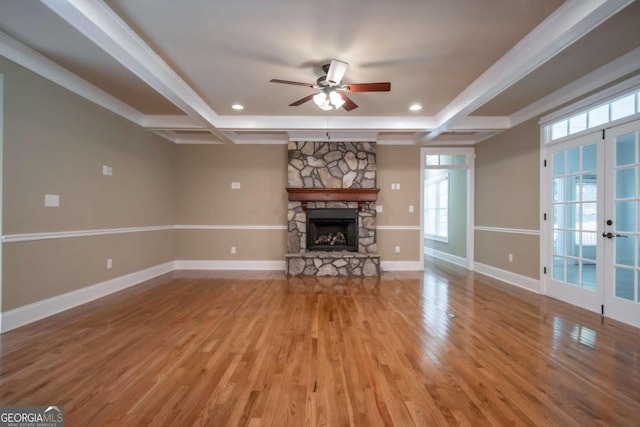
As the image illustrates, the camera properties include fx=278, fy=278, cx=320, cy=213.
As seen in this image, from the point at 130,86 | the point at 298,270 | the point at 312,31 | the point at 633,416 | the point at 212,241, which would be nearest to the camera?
the point at 633,416

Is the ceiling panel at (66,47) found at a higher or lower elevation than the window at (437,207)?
A: higher

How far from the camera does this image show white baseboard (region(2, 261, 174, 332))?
8.58 ft

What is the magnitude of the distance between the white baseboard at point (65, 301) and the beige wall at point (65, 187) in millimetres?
73

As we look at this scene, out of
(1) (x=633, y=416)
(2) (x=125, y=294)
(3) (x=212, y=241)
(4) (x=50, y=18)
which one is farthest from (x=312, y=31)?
(3) (x=212, y=241)

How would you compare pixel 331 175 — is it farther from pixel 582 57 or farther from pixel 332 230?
pixel 582 57

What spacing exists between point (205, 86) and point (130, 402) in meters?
3.32

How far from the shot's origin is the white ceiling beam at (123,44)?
2.03 meters

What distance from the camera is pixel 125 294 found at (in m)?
3.78

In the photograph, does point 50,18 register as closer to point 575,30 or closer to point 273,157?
point 273,157

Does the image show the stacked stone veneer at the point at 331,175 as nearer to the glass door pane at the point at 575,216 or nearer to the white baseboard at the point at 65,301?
the white baseboard at the point at 65,301

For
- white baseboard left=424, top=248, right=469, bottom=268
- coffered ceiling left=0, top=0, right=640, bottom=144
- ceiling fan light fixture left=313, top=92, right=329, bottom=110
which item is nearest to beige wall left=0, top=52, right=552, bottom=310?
coffered ceiling left=0, top=0, right=640, bottom=144

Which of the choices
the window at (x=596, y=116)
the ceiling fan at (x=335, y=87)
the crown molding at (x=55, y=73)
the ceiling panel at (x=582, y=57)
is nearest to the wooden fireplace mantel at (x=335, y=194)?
the ceiling fan at (x=335, y=87)

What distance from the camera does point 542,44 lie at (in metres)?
2.41

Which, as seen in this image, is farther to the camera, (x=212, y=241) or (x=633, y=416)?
(x=212, y=241)
